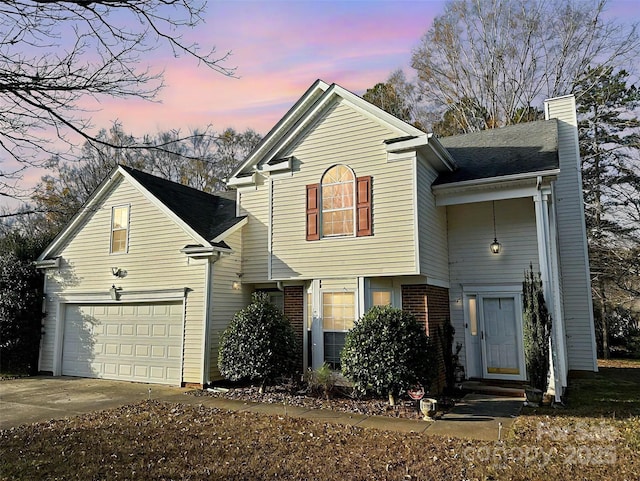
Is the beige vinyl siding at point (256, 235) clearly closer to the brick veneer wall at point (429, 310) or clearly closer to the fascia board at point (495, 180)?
the brick veneer wall at point (429, 310)

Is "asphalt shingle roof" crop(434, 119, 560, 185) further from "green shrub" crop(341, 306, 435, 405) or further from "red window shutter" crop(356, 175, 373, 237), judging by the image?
"green shrub" crop(341, 306, 435, 405)

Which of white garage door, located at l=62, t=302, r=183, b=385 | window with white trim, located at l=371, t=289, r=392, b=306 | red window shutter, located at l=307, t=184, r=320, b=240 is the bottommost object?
white garage door, located at l=62, t=302, r=183, b=385

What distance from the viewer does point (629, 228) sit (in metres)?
17.6

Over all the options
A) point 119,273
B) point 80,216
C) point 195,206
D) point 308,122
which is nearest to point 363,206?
point 308,122

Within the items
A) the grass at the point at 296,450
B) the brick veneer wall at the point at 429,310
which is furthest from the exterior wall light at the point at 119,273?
the brick veneer wall at the point at 429,310

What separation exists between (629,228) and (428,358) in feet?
46.4

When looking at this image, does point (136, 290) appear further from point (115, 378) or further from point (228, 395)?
point (228, 395)

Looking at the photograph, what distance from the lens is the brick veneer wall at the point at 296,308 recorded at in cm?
1070

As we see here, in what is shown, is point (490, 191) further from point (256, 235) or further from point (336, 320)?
point (256, 235)

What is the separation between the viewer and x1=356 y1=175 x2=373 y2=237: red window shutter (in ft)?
32.4

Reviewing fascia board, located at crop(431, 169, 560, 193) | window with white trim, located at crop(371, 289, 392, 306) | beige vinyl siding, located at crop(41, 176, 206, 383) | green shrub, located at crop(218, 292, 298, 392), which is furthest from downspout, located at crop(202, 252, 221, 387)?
fascia board, located at crop(431, 169, 560, 193)

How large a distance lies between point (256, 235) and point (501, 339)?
22.6ft

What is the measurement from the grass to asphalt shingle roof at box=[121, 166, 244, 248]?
17.1 feet

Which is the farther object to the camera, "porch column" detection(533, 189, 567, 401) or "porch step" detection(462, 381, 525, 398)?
"porch step" detection(462, 381, 525, 398)
